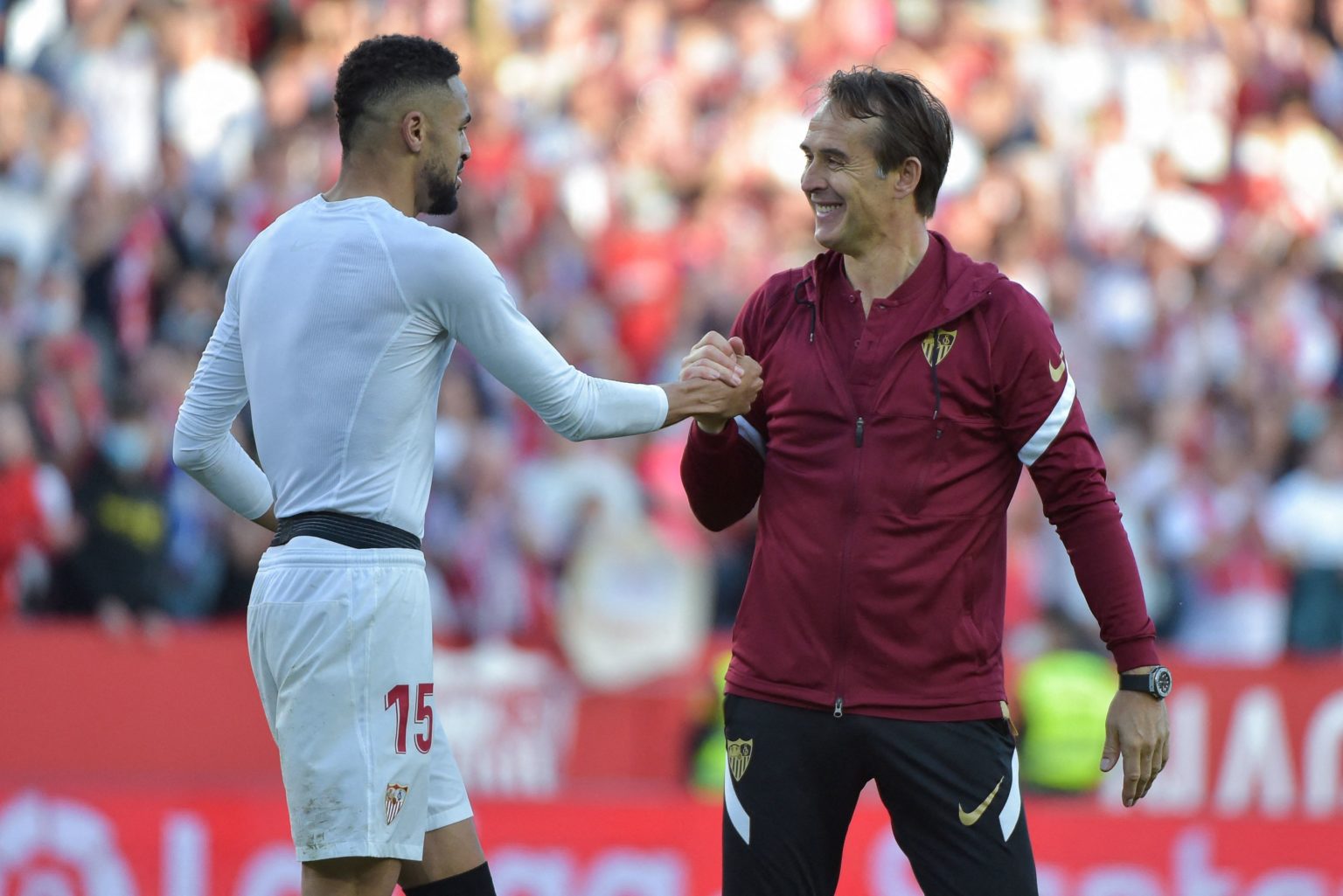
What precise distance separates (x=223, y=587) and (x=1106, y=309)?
6.21 meters

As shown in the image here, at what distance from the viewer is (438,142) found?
426 centimetres

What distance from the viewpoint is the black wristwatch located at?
4277 millimetres

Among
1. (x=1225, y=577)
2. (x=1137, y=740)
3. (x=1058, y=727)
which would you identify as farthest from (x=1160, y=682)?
(x=1225, y=577)

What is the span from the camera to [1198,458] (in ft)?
35.2

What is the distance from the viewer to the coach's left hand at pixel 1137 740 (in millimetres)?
4262

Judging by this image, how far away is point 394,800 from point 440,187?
4.47 ft

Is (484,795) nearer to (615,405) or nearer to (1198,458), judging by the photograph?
(615,405)

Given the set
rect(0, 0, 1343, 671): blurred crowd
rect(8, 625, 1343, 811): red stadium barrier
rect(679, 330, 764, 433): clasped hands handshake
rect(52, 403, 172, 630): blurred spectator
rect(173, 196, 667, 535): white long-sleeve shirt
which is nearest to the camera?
rect(173, 196, 667, 535): white long-sleeve shirt

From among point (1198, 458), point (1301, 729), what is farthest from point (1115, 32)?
point (1301, 729)

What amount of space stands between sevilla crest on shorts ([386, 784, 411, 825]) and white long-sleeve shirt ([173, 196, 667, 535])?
0.56 metres

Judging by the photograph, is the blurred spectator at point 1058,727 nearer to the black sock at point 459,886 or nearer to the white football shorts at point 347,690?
the black sock at point 459,886

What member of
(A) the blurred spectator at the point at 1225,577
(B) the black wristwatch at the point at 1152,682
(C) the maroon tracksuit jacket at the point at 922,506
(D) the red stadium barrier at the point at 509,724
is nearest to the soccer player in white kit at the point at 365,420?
(C) the maroon tracksuit jacket at the point at 922,506

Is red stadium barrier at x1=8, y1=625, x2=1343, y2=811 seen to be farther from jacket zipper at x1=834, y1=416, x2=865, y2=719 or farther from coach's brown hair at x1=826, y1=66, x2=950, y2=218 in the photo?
coach's brown hair at x1=826, y1=66, x2=950, y2=218

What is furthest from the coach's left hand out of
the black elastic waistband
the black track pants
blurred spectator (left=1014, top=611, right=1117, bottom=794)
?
blurred spectator (left=1014, top=611, right=1117, bottom=794)
